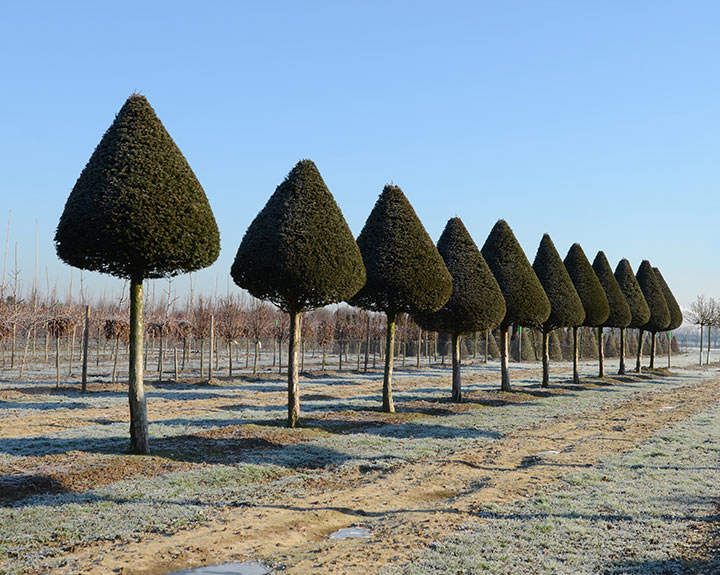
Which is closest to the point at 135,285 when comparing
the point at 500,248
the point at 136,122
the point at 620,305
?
the point at 136,122

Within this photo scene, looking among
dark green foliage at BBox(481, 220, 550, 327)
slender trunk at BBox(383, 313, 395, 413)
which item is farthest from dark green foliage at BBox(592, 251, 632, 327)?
slender trunk at BBox(383, 313, 395, 413)

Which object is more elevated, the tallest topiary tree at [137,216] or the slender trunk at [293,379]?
the tallest topiary tree at [137,216]

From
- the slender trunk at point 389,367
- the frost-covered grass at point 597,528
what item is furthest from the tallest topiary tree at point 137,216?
the slender trunk at point 389,367

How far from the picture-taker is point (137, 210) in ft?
32.2

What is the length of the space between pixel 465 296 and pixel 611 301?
54.9ft

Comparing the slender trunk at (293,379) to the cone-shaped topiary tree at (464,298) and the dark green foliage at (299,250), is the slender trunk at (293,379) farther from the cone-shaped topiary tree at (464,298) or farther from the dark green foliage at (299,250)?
the cone-shaped topiary tree at (464,298)

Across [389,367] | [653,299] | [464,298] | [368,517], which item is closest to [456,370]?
[464,298]

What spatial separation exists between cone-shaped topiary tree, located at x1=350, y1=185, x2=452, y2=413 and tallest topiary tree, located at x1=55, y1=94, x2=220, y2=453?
6.28 metres

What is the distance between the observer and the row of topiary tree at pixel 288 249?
392 inches

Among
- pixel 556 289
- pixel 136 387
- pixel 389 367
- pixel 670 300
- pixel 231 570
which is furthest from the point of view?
pixel 670 300

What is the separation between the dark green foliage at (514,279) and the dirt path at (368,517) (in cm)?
1005

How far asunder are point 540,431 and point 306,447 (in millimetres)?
6353

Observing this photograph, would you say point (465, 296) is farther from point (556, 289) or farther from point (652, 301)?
point (652, 301)

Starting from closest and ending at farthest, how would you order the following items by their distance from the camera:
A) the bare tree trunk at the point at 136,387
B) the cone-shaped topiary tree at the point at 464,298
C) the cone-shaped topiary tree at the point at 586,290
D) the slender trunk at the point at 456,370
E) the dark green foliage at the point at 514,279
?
1. the bare tree trunk at the point at 136,387
2. the cone-shaped topiary tree at the point at 464,298
3. the slender trunk at the point at 456,370
4. the dark green foliage at the point at 514,279
5. the cone-shaped topiary tree at the point at 586,290
